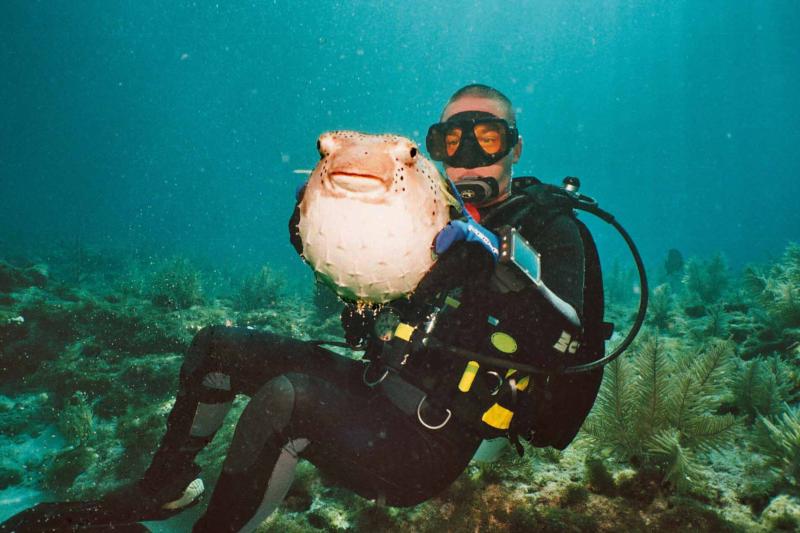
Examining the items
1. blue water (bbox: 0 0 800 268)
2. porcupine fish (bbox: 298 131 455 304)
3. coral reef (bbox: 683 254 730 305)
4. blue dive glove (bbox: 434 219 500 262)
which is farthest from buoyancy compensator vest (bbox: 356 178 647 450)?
blue water (bbox: 0 0 800 268)

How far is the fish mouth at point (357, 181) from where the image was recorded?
1103 millimetres

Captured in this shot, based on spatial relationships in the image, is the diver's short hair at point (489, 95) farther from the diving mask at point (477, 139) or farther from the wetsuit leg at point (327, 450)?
the wetsuit leg at point (327, 450)

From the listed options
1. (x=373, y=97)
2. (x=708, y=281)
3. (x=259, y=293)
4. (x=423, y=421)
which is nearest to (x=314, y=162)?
(x=259, y=293)

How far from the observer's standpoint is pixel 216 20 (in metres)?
89.8

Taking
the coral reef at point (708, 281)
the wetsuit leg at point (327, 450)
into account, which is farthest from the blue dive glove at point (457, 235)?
the coral reef at point (708, 281)

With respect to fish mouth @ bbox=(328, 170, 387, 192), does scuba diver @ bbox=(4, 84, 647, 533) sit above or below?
below

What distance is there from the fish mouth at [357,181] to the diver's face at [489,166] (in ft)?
5.80

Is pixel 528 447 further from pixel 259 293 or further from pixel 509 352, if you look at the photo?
pixel 259 293

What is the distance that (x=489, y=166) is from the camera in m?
2.82

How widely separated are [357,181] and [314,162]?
64.7 m

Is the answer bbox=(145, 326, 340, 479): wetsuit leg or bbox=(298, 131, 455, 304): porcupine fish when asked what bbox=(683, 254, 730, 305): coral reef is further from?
bbox=(298, 131, 455, 304): porcupine fish

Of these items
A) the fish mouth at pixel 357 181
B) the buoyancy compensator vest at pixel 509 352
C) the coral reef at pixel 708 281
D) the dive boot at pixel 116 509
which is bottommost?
the dive boot at pixel 116 509

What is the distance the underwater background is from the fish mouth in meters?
0.71

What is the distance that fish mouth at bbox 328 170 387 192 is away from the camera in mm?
1103
